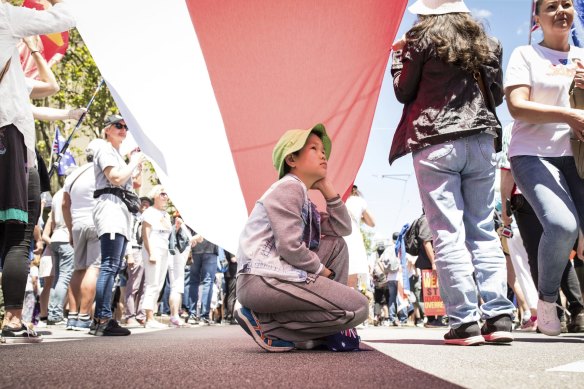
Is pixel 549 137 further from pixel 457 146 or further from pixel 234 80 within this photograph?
pixel 234 80

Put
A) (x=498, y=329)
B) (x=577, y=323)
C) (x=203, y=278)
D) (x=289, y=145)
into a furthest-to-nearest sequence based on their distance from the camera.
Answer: (x=203, y=278)
(x=577, y=323)
(x=498, y=329)
(x=289, y=145)

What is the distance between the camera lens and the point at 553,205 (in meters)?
3.09

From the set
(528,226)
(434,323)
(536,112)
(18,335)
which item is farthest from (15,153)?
(434,323)

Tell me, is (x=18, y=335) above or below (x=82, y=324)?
above

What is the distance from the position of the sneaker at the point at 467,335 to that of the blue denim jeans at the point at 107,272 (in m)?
2.43

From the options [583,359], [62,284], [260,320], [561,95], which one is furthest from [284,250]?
[62,284]

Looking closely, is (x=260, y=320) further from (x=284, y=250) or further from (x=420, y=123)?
(x=420, y=123)

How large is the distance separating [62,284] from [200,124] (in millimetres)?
3015

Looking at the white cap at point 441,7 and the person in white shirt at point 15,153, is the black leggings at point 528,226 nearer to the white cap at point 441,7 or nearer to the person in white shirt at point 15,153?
the white cap at point 441,7

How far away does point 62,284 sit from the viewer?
21.1ft

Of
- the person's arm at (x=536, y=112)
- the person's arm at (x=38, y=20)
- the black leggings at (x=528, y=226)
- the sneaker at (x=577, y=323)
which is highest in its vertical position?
the person's arm at (x=38, y=20)

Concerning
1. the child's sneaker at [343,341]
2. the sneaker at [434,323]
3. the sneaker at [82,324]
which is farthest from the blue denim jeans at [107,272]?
the sneaker at [434,323]

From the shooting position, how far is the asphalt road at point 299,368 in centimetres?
160

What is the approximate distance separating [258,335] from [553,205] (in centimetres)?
158
